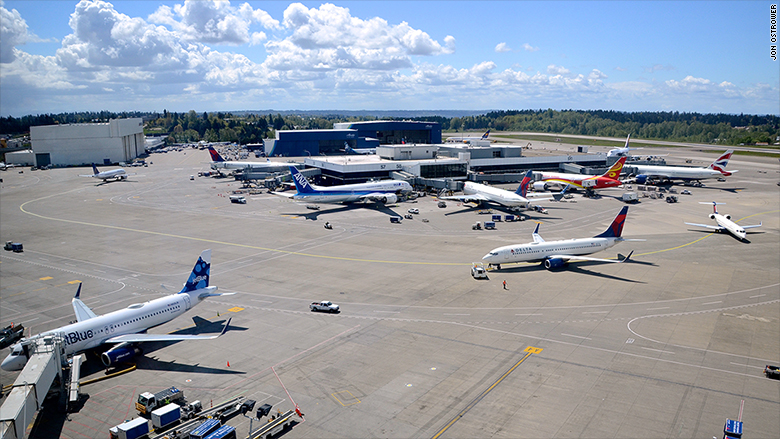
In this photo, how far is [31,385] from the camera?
2747cm

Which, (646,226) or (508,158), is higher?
(508,158)

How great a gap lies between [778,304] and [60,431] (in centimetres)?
6635

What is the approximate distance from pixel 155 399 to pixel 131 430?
3204mm

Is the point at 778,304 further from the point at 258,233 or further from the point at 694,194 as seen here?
the point at 694,194

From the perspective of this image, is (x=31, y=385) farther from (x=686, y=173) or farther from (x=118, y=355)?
(x=686, y=173)

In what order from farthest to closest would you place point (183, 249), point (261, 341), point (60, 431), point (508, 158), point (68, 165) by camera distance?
point (68, 165)
point (508, 158)
point (183, 249)
point (261, 341)
point (60, 431)

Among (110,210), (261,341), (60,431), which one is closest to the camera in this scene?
(60,431)

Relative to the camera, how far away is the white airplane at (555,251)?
61344 millimetres

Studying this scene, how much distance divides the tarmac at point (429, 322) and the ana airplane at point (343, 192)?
8130 millimetres

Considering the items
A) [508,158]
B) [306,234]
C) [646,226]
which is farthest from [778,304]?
[508,158]

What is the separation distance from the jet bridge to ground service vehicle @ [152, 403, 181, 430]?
21.1 feet

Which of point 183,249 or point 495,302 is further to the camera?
point 183,249

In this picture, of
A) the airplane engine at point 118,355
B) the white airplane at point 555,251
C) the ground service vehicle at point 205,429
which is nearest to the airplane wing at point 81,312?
the airplane engine at point 118,355

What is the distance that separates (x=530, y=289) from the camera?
55125 mm
